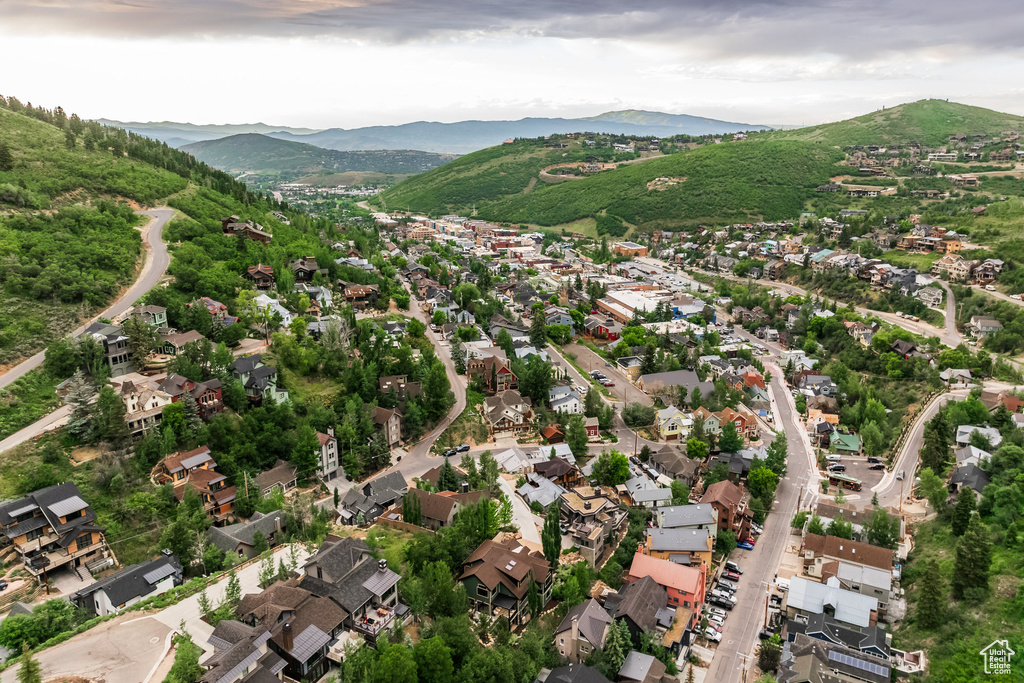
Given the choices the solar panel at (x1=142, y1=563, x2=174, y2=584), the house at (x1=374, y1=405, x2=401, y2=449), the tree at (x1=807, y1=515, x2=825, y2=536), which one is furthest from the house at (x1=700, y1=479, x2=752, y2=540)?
the solar panel at (x1=142, y1=563, x2=174, y2=584)

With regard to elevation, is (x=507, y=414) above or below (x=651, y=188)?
below

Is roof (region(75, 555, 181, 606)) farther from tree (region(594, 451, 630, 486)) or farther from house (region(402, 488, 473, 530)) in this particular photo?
tree (region(594, 451, 630, 486))

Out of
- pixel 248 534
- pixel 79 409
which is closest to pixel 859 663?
pixel 248 534

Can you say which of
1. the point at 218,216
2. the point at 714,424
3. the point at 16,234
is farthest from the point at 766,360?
the point at 16,234

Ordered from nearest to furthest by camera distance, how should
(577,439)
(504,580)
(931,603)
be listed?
1. (931,603)
2. (504,580)
3. (577,439)

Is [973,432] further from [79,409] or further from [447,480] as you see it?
[79,409]

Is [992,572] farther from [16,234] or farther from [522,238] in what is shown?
[522,238]

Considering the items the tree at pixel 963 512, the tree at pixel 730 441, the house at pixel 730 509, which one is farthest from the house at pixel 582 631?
the tree at pixel 730 441
